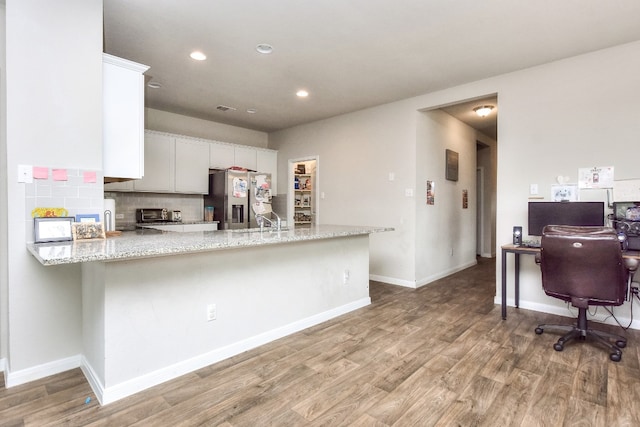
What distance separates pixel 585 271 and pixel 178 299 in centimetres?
297

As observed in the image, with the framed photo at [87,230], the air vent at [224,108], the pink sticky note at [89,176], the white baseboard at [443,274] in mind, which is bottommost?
the white baseboard at [443,274]

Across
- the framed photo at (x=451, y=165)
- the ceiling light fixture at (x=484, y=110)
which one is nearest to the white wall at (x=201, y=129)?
the framed photo at (x=451, y=165)

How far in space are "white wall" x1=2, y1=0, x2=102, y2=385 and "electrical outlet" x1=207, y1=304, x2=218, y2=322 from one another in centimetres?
90

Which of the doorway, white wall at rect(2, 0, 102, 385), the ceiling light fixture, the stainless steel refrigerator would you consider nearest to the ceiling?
white wall at rect(2, 0, 102, 385)

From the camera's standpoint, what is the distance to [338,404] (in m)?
1.92

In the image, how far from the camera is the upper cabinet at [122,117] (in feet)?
8.03

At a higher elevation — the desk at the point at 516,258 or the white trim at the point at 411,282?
the desk at the point at 516,258

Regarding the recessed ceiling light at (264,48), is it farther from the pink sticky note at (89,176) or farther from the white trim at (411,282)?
the white trim at (411,282)

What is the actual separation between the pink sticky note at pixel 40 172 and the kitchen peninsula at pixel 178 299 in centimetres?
46

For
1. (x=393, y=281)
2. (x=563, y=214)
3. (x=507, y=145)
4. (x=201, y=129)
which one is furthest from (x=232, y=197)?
(x=563, y=214)

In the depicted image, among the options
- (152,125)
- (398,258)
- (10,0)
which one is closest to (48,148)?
(10,0)

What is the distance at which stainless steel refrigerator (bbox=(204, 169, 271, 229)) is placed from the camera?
5277 millimetres

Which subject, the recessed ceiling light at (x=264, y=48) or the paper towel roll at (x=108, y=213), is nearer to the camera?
the paper towel roll at (x=108, y=213)

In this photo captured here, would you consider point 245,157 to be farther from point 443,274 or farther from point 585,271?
point 585,271
